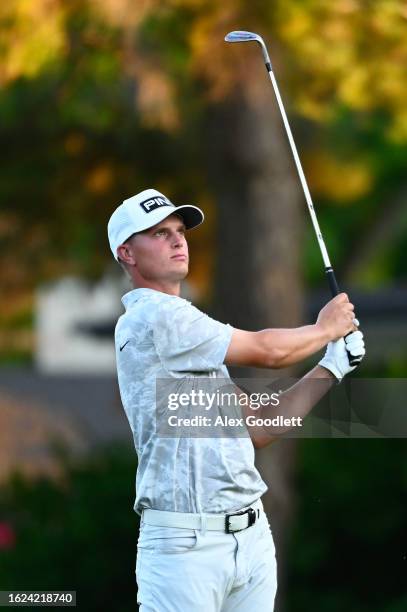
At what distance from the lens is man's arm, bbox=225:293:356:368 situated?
4.19 metres

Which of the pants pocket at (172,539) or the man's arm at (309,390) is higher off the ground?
the man's arm at (309,390)

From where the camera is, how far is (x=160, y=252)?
442 cm

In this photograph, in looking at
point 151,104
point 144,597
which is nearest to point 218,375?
point 144,597

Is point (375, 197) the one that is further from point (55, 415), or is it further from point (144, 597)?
point (144, 597)

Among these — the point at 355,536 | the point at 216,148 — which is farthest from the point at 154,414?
the point at 355,536

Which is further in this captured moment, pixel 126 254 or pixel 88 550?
pixel 88 550

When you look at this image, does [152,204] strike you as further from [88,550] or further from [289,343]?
[88,550]

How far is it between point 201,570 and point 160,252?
0.99 metres

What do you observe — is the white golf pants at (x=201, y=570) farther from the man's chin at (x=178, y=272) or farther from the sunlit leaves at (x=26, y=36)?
the sunlit leaves at (x=26, y=36)

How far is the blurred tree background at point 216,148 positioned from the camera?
27.9 ft

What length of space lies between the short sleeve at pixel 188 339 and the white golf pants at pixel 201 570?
51 centimetres

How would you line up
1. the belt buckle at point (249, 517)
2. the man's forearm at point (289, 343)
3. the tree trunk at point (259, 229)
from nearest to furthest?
the man's forearm at point (289, 343), the belt buckle at point (249, 517), the tree trunk at point (259, 229)

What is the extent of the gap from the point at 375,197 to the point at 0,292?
563 inches

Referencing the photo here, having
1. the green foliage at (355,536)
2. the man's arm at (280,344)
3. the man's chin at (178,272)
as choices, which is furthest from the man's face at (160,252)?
the green foliage at (355,536)
